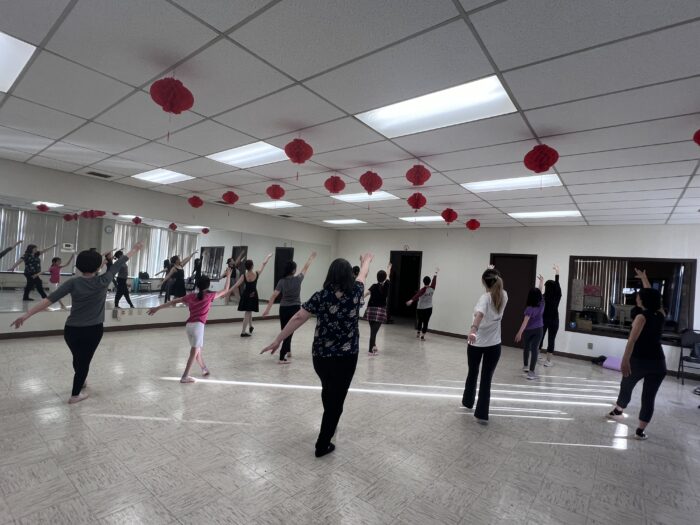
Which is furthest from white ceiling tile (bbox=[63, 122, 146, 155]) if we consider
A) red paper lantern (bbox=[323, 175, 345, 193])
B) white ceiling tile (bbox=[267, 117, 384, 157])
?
red paper lantern (bbox=[323, 175, 345, 193])

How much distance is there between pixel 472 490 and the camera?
2328mm

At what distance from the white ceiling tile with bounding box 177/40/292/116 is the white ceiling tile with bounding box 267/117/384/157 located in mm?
719

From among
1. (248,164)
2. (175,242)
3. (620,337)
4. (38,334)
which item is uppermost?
(248,164)

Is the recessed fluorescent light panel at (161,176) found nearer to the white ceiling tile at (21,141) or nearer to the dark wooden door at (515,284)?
the white ceiling tile at (21,141)

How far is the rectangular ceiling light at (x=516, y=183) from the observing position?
4.50m

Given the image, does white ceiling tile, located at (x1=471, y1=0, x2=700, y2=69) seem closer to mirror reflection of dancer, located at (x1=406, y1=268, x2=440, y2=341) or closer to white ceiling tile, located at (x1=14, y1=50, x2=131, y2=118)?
white ceiling tile, located at (x1=14, y1=50, x2=131, y2=118)

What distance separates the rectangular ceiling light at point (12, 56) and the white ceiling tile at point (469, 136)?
296 centimetres

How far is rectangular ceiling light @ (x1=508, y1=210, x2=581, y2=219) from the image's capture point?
632 cm

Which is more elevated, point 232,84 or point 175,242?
point 232,84

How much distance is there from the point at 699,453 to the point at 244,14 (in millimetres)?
4995

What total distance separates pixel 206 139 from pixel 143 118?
633 millimetres

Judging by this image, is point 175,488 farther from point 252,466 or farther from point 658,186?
point 658,186

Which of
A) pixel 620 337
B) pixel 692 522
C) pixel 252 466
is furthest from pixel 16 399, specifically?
pixel 620 337

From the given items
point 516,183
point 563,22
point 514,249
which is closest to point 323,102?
point 563,22
